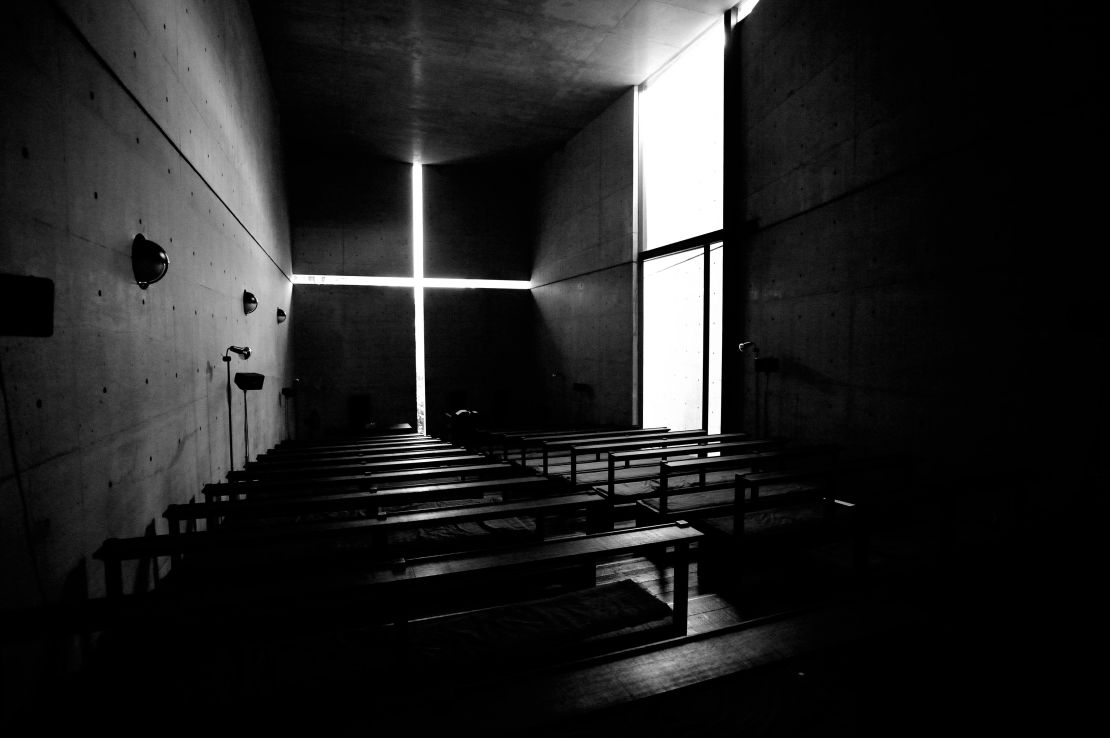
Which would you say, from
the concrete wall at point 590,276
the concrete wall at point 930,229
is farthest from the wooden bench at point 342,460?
the concrete wall at point 590,276

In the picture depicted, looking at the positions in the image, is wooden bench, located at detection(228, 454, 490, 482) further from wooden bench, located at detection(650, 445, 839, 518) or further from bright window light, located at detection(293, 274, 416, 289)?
bright window light, located at detection(293, 274, 416, 289)

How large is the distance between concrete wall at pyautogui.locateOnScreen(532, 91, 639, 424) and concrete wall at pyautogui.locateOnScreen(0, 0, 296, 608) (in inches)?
233

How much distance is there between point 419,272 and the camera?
11.5 meters

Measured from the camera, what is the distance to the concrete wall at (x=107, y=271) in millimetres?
1671

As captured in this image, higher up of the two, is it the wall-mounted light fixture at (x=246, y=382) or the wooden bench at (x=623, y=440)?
the wall-mounted light fixture at (x=246, y=382)

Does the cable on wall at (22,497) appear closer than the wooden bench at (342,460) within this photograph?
Yes

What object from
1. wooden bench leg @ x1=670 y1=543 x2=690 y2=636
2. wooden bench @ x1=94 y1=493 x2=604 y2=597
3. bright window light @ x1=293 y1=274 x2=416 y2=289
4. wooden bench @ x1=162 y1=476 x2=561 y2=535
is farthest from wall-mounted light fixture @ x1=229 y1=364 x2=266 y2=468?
bright window light @ x1=293 y1=274 x2=416 y2=289

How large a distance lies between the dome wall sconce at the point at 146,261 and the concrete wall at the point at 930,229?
4347 millimetres

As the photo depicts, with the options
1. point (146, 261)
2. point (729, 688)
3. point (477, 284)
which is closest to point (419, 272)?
point (477, 284)

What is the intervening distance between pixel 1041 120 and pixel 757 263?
9.43 ft

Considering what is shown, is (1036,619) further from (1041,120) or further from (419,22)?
(419,22)

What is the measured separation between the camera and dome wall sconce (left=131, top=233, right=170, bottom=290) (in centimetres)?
254

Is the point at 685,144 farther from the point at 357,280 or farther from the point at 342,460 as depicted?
the point at 357,280

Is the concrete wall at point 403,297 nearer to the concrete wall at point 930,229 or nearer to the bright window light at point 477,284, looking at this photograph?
the bright window light at point 477,284
